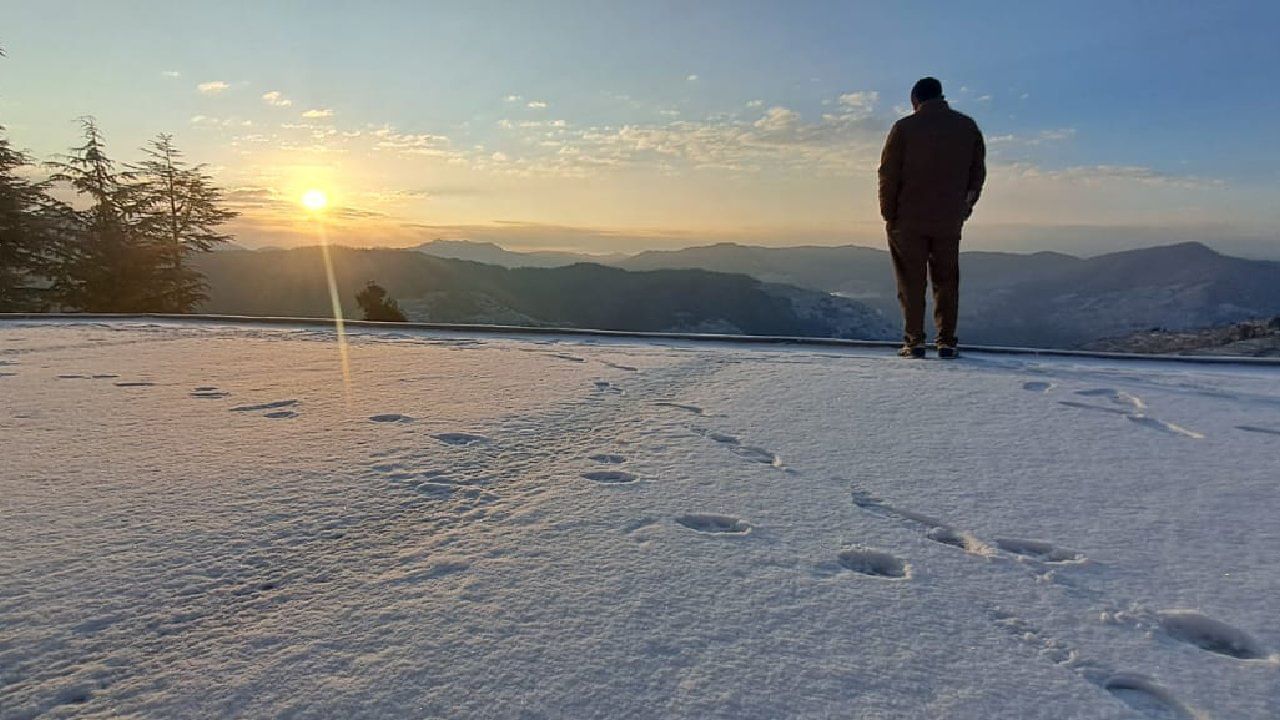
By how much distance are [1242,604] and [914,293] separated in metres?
3.64

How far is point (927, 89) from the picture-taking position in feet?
15.3

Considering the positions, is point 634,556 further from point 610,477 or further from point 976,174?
point 976,174

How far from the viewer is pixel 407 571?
4.93 feet

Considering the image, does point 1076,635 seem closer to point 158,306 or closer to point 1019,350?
point 1019,350

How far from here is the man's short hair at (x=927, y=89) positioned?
4633mm

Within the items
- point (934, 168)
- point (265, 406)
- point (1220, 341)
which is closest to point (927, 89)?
point (934, 168)

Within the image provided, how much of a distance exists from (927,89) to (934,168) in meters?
0.59

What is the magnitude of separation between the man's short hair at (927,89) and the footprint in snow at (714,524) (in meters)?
4.10

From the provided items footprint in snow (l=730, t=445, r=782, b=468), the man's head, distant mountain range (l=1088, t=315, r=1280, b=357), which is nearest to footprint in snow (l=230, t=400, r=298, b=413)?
footprint in snow (l=730, t=445, r=782, b=468)

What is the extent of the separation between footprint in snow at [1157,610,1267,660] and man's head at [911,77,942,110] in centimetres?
419

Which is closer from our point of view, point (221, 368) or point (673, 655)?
point (673, 655)

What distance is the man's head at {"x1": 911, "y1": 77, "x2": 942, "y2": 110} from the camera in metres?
4.63

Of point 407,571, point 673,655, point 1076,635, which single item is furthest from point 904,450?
point 407,571

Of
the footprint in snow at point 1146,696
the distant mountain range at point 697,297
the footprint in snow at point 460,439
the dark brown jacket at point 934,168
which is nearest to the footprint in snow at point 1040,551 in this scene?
the footprint in snow at point 1146,696
